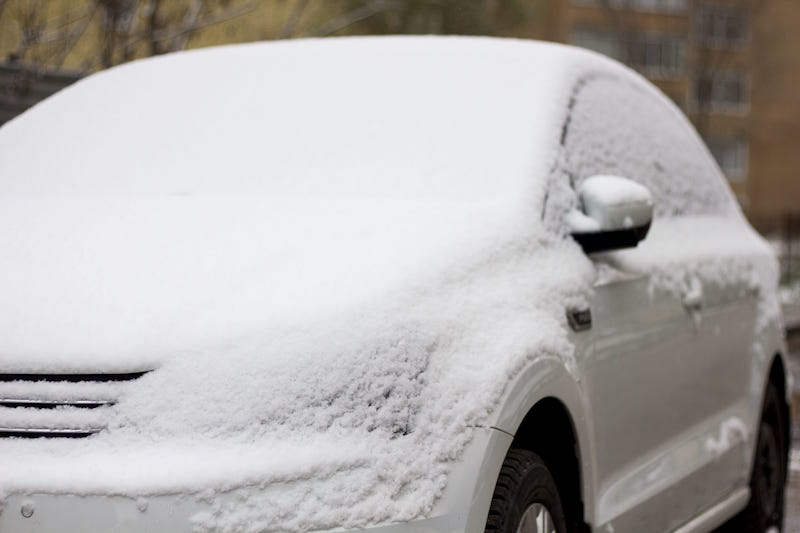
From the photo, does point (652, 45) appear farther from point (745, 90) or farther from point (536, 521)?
point (536, 521)

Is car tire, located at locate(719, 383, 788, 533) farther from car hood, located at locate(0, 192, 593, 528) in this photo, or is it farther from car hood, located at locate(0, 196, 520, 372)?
car hood, located at locate(0, 196, 520, 372)

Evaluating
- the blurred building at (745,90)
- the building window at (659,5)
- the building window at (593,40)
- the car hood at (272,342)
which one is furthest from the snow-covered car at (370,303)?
the building window at (593,40)

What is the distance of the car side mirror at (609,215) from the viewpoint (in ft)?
12.2

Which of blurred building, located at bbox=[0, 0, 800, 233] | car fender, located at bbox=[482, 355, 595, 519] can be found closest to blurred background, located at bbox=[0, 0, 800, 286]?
blurred building, located at bbox=[0, 0, 800, 233]

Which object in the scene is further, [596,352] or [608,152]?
[608,152]

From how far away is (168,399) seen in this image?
8.94ft

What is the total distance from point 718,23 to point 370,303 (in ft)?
107

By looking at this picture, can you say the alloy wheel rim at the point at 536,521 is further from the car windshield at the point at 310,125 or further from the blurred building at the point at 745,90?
the blurred building at the point at 745,90

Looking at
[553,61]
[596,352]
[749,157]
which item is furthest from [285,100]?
[749,157]

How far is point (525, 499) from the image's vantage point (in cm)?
315

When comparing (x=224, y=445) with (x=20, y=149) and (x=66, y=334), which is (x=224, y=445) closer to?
(x=66, y=334)

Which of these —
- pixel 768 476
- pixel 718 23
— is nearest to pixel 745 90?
pixel 718 23

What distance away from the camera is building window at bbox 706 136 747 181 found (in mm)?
57750

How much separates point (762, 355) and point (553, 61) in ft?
5.46
